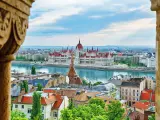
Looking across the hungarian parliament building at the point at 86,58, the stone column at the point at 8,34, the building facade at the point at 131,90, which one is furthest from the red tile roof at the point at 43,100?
the hungarian parliament building at the point at 86,58

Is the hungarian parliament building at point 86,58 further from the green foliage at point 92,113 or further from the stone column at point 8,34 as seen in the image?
the stone column at point 8,34

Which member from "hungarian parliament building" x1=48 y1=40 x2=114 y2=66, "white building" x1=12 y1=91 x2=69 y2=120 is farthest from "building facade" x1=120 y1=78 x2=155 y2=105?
"hungarian parliament building" x1=48 y1=40 x2=114 y2=66

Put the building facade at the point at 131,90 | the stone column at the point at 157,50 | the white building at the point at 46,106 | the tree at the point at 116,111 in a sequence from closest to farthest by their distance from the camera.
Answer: the stone column at the point at 157,50 → the tree at the point at 116,111 → the white building at the point at 46,106 → the building facade at the point at 131,90

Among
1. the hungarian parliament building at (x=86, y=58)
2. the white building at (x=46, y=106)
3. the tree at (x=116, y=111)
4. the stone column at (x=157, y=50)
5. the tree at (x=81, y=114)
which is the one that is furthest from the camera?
the hungarian parliament building at (x=86, y=58)

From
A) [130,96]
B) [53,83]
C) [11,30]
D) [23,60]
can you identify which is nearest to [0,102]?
[11,30]

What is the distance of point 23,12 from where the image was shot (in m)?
1.12

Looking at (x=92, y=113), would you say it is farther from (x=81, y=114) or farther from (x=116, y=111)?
(x=116, y=111)

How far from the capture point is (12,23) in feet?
3.38

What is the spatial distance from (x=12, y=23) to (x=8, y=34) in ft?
0.15

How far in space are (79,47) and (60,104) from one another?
32.9 metres

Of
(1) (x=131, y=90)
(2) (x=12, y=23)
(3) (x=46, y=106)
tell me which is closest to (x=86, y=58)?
(1) (x=131, y=90)

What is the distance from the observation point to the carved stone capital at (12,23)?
3.12ft

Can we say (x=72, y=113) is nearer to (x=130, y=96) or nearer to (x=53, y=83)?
(x=130, y=96)

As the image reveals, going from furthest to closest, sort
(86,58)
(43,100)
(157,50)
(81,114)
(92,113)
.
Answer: (86,58) → (43,100) → (92,113) → (81,114) → (157,50)
